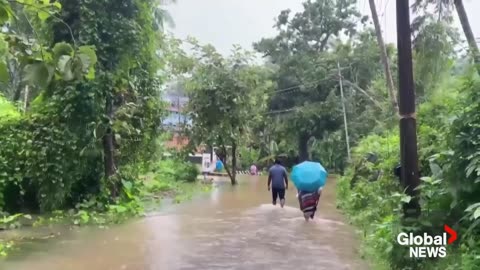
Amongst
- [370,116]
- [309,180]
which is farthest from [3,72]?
[370,116]

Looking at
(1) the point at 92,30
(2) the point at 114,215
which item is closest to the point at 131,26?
(1) the point at 92,30

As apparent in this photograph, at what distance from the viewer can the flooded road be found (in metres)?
8.42

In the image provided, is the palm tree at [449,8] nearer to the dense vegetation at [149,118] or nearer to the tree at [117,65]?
the dense vegetation at [149,118]

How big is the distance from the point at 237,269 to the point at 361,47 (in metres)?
35.4

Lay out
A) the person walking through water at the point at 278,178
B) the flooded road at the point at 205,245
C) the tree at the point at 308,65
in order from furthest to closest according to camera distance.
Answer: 1. the tree at the point at 308,65
2. the person walking through water at the point at 278,178
3. the flooded road at the point at 205,245

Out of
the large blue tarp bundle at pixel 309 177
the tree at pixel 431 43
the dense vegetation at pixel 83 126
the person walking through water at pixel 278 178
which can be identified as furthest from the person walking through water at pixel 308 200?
the dense vegetation at pixel 83 126

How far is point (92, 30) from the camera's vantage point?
1381cm

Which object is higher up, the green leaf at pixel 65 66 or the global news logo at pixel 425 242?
the green leaf at pixel 65 66

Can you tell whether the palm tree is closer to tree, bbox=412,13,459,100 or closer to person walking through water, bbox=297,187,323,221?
tree, bbox=412,13,459,100

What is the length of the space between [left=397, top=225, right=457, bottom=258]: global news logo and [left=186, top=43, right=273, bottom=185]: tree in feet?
61.9

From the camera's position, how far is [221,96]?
2536 cm

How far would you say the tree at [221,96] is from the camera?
25469 mm

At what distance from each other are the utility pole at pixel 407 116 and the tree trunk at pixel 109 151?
9143 millimetres

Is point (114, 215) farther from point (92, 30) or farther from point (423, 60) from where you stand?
point (423, 60)
